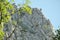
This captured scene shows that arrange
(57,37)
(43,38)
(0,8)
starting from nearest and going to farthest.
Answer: (0,8)
(57,37)
(43,38)

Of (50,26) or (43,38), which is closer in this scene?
(43,38)

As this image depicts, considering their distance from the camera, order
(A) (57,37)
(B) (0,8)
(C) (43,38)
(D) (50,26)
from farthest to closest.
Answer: (D) (50,26) < (C) (43,38) < (A) (57,37) < (B) (0,8)

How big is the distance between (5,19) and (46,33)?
143 meters

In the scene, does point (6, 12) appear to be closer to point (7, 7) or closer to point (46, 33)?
point (7, 7)

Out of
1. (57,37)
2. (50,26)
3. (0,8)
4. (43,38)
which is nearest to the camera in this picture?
(0,8)

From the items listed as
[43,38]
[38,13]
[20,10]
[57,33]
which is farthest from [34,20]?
[20,10]

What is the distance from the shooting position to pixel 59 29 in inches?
3120

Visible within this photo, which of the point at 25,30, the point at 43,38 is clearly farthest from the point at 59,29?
the point at 25,30

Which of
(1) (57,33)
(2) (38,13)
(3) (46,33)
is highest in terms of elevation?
(2) (38,13)

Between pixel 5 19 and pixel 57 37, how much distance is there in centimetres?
4659

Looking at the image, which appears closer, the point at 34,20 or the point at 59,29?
the point at 59,29

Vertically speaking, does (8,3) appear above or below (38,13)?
below

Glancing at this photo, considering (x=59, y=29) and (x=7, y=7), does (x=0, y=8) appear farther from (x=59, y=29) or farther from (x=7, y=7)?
(x=59, y=29)

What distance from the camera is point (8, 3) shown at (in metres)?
33.8
